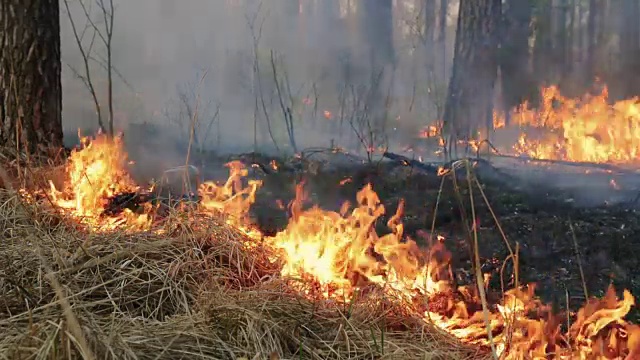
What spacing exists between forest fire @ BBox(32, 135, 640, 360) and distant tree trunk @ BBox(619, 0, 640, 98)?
35.0ft

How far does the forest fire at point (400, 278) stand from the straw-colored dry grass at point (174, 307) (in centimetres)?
13

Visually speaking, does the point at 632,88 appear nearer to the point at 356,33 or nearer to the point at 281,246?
the point at 356,33

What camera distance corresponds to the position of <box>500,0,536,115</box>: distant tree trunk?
8.66m

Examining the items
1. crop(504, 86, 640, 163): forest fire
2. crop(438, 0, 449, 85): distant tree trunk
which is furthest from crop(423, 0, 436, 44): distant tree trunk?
crop(504, 86, 640, 163): forest fire

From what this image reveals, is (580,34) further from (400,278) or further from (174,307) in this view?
(174,307)

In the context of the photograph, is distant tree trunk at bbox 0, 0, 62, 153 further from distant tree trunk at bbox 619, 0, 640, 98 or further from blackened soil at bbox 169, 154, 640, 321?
distant tree trunk at bbox 619, 0, 640, 98

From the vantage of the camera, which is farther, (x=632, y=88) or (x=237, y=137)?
(x=632, y=88)

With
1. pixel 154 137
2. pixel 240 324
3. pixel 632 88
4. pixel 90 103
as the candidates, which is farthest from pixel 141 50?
pixel 632 88

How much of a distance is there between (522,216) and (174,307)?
102 inches

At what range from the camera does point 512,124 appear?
921 centimetres

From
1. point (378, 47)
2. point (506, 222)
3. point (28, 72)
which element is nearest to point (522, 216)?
point (506, 222)

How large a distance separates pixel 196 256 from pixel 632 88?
12.3 meters

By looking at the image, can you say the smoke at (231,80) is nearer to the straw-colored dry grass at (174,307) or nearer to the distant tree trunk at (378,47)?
the distant tree trunk at (378,47)

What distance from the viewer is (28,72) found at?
12.9 ft
